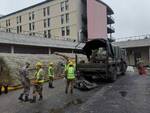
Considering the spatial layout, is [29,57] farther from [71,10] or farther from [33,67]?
[71,10]

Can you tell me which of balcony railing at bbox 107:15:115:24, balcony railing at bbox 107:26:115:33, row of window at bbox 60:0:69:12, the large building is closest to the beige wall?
the large building

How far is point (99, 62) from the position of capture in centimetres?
2005

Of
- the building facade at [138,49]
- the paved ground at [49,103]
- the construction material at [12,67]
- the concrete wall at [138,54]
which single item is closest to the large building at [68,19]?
the building facade at [138,49]

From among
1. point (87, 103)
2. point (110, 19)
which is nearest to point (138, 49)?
point (110, 19)

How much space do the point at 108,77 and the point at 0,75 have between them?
754 cm

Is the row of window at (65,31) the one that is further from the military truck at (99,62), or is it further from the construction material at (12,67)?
the military truck at (99,62)

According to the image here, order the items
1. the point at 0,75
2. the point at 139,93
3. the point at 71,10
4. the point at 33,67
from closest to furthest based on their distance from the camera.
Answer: the point at 139,93, the point at 0,75, the point at 33,67, the point at 71,10

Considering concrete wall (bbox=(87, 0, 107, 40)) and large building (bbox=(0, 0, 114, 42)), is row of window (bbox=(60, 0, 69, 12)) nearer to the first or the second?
large building (bbox=(0, 0, 114, 42))

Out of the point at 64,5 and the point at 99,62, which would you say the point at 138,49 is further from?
the point at 99,62

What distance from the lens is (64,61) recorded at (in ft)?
90.2

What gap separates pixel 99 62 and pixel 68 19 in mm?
39266

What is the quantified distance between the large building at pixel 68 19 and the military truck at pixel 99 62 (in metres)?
32.5

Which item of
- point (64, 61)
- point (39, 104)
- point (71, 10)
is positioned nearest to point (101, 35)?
point (71, 10)

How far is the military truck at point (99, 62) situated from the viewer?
19.2 meters
